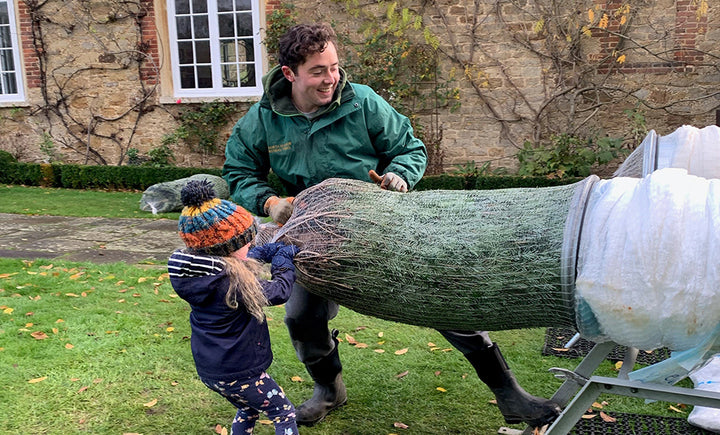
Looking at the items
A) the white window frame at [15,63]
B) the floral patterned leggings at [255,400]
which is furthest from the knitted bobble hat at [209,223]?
the white window frame at [15,63]

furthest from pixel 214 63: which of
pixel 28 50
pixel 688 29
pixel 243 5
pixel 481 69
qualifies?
pixel 688 29

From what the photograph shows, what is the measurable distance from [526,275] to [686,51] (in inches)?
366

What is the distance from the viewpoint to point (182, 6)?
1148cm

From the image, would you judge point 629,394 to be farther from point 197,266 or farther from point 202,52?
point 202,52

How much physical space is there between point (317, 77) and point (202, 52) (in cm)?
991

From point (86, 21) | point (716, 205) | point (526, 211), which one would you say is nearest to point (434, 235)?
point (526, 211)

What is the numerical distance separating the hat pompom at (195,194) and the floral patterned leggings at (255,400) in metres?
0.67

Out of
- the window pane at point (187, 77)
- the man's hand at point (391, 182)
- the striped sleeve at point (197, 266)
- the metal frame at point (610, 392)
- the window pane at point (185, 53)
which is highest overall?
the window pane at point (185, 53)

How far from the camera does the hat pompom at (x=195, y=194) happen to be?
2.00 metres

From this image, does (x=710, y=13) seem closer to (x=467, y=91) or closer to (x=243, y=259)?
(x=467, y=91)

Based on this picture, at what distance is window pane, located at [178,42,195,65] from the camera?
11.6 m

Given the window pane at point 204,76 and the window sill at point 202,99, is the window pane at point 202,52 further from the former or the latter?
the window sill at point 202,99

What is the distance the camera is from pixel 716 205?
4.62 ft

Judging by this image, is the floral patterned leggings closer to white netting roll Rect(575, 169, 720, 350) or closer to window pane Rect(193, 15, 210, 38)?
white netting roll Rect(575, 169, 720, 350)
